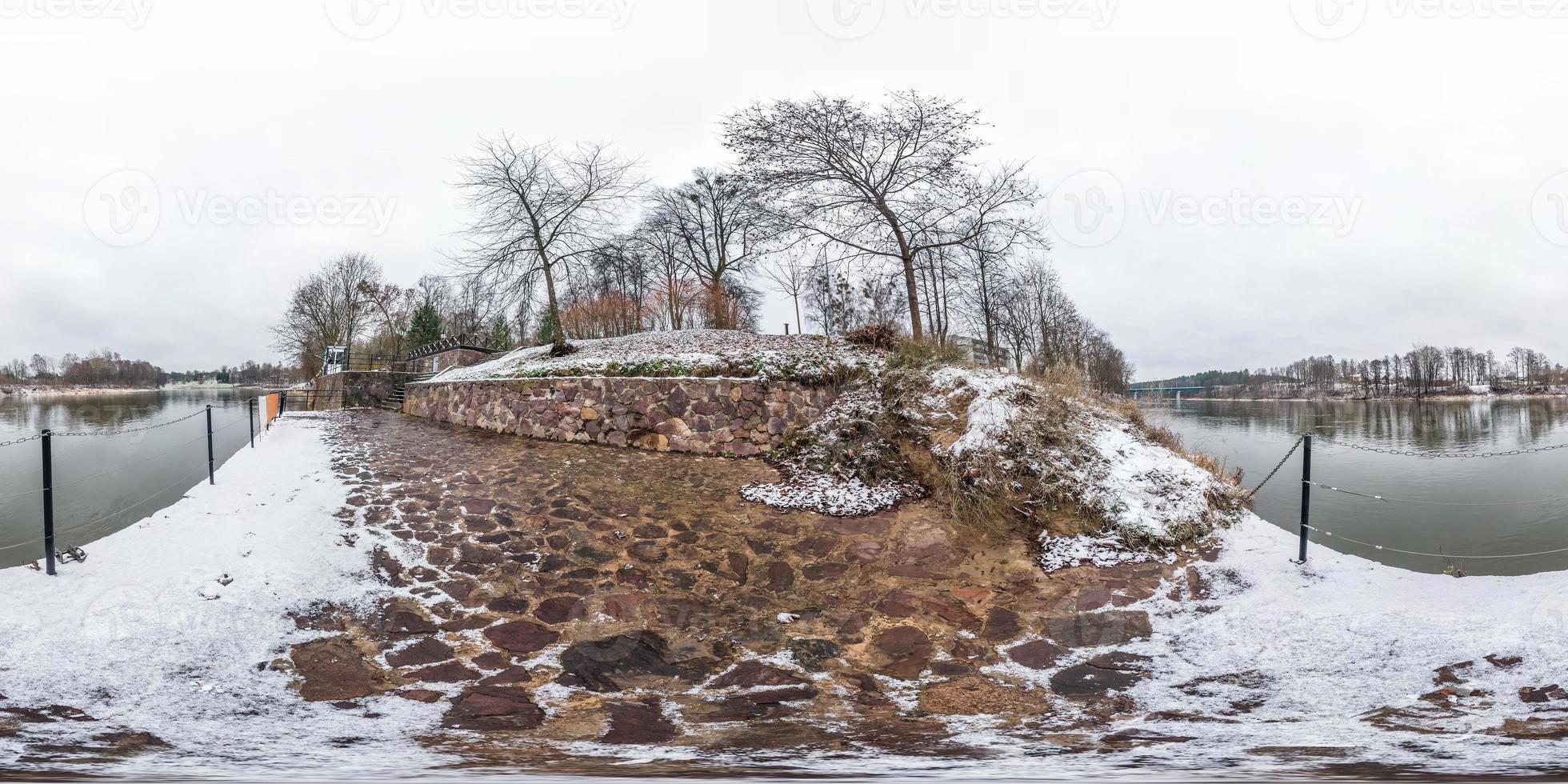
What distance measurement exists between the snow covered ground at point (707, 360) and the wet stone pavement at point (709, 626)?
10.8 feet

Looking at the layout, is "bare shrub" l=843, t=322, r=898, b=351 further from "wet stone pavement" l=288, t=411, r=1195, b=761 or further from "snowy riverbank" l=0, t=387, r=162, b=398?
"snowy riverbank" l=0, t=387, r=162, b=398

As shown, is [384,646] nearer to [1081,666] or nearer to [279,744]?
[279,744]

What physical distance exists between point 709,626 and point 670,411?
5943 millimetres

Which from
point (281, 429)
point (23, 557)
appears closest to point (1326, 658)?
point (281, 429)

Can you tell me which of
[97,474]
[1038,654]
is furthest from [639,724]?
[97,474]

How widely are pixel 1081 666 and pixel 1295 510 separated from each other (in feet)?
44.8

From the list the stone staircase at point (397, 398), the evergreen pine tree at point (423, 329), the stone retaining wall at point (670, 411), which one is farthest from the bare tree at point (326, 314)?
the stone retaining wall at point (670, 411)

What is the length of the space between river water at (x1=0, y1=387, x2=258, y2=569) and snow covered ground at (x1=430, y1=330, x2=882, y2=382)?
4.90 metres

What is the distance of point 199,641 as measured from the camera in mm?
3650

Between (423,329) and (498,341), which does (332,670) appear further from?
(423,329)

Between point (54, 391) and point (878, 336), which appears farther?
point (54, 391)

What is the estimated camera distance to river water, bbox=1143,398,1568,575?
10.9 m

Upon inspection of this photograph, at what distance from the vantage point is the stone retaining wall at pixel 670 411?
9742 mm

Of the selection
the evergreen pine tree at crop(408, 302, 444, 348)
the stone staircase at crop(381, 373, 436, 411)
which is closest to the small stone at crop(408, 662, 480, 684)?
the stone staircase at crop(381, 373, 436, 411)
